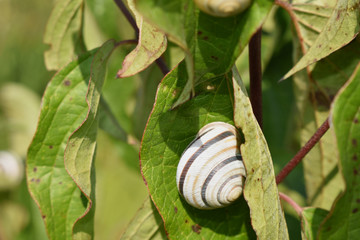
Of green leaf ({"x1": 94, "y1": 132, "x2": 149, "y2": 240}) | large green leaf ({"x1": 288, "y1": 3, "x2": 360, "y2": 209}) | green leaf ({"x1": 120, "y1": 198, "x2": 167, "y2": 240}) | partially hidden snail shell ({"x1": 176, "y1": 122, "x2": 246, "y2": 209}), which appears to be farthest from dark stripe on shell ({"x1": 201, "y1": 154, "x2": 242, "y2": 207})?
green leaf ({"x1": 94, "y1": 132, "x2": 149, "y2": 240})

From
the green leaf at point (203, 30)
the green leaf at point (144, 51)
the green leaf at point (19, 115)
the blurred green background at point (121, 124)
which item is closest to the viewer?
the green leaf at point (203, 30)

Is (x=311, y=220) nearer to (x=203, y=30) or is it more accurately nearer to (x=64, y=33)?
(x=203, y=30)

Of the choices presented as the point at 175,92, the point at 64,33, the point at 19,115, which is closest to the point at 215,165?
the point at 175,92

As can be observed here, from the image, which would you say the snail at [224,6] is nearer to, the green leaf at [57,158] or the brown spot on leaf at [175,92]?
the brown spot on leaf at [175,92]

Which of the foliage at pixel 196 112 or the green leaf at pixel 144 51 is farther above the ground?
the green leaf at pixel 144 51

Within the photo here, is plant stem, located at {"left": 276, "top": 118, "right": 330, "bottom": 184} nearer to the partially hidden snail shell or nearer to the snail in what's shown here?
the partially hidden snail shell

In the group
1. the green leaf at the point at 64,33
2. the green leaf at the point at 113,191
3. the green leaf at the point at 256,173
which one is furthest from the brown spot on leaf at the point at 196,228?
the green leaf at the point at 113,191
